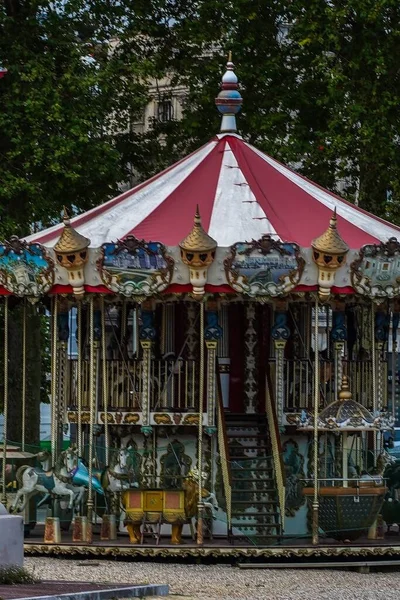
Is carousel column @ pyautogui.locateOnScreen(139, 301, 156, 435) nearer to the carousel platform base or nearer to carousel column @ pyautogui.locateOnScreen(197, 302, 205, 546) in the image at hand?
carousel column @ pyautogui.locateOnScreen(197, 302, 205, 546)

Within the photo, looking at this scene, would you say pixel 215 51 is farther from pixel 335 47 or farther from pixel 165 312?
pixel 165 312

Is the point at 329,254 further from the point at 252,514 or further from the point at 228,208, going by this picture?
the point at 252,514

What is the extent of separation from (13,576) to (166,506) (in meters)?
7.69

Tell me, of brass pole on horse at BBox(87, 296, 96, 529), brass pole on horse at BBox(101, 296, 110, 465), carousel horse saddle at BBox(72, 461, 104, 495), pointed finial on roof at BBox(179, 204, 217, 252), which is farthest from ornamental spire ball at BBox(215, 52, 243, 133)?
carousel horse saddle at BBox(72, 461, 104, 495)

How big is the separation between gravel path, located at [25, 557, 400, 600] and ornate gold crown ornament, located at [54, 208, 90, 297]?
3.60 metres

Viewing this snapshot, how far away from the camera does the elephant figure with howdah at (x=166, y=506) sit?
2427cm

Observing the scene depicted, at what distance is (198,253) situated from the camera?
2438cm

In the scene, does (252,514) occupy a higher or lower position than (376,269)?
lower

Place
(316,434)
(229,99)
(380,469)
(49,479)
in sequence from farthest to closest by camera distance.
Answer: (229,99), (380,469), (49,479), (316,434)

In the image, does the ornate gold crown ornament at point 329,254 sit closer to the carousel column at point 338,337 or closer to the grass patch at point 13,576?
the carousel column at point 338,337

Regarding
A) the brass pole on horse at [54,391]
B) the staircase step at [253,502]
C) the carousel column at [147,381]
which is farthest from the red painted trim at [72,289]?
the staircase step at [253,502]

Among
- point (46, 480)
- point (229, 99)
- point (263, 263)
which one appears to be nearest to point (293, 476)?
point (263, 263)

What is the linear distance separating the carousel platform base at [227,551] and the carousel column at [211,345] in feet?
6.94

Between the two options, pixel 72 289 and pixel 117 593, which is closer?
pixel 117 593
